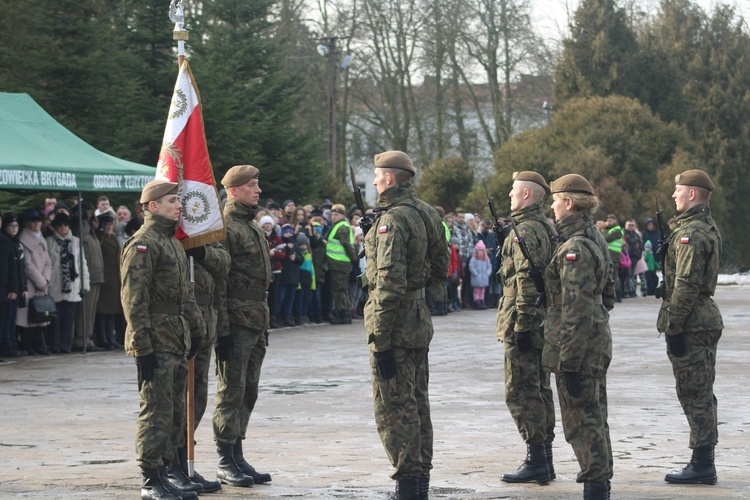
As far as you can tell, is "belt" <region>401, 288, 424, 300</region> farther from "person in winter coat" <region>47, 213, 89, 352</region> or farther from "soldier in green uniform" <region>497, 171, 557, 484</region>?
"person in winter coat" <region>47, 213, 89, 352</region>

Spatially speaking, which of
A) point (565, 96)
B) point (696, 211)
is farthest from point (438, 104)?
point (696, 211)

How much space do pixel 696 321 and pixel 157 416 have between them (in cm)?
377

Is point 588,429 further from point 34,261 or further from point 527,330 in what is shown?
point 34,261

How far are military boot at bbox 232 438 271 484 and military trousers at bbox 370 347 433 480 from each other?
1.03 m

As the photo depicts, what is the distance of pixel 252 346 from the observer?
880cm

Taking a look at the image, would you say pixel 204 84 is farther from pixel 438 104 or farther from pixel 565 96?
pixel 438 104

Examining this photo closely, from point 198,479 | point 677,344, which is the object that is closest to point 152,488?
point 198,479

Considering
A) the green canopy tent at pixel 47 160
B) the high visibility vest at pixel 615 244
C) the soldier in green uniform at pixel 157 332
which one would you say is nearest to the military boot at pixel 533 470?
the soldier in green uniform at pixel 157 332

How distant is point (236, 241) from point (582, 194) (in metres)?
2.36

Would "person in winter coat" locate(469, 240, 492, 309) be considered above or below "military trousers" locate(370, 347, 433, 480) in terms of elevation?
above

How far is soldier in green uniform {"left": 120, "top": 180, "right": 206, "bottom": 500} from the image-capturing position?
779 cm

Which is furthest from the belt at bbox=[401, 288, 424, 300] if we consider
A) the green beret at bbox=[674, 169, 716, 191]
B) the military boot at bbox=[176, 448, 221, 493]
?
the green beret at bbox=[674, 169, 716, 191]

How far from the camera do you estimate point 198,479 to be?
8.38m

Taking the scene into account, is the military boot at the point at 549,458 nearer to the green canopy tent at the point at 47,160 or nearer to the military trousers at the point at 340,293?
the green canopy tent at the point at 47,160
